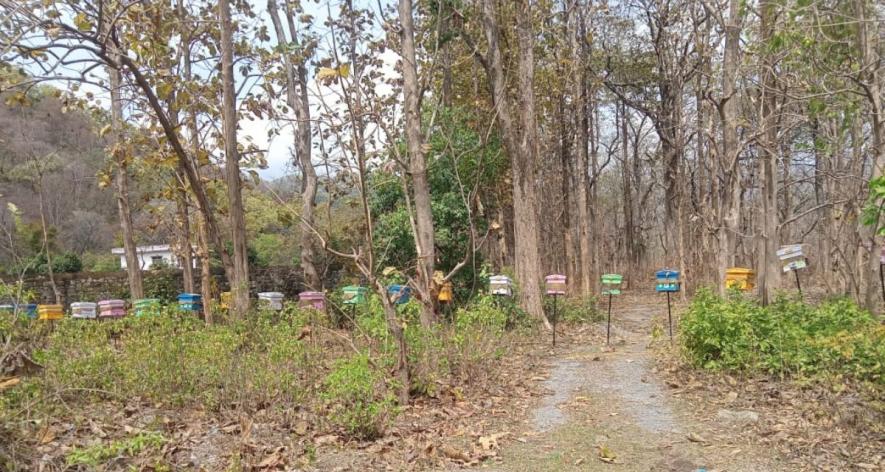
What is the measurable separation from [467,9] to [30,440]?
34.9 feet

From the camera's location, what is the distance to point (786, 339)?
646cm

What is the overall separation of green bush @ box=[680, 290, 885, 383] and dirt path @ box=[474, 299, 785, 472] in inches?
30.1

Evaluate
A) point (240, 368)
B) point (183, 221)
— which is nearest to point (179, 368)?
point (240, 368)

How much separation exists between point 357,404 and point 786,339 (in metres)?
4.55

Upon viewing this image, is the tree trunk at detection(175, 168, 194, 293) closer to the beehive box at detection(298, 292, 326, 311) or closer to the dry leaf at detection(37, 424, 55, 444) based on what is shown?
the beehive box at detection(298, 292, 326, 311)

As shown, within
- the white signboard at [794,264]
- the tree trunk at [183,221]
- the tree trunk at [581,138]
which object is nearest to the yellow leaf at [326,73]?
the tree trunk at [183,221]

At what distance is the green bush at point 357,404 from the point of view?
16.4 ft

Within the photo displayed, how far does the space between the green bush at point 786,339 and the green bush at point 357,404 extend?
387cm

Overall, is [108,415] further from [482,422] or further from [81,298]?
[81,298]

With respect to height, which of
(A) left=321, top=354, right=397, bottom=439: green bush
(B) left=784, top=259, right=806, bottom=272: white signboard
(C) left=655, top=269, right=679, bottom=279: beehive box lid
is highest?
(B) left=784, top=259, right=806, bottom=272: white signboard

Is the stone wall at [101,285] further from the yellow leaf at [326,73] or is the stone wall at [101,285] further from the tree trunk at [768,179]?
the tree trunk at [768,179]

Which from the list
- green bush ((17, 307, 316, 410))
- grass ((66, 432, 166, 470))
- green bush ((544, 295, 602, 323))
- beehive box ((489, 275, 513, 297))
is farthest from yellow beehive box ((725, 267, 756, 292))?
grass ((66, 432, 166, 470))

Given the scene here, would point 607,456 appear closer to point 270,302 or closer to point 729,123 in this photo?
point 270,302

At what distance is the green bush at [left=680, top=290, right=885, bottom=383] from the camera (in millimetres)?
5676
